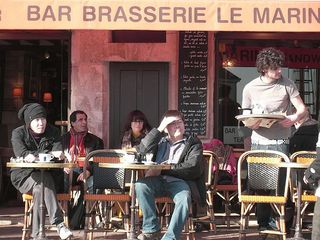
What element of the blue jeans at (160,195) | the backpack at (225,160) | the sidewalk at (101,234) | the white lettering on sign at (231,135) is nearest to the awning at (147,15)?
the blue jeans at (160,195)

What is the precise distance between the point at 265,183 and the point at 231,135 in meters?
2.84

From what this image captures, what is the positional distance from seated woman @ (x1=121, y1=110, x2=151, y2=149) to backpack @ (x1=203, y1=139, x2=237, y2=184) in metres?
0.87

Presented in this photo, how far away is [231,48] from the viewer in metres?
9.87

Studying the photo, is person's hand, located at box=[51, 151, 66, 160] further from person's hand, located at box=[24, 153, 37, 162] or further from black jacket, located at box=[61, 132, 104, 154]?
black jacket, located at box=[61, 132, 104, 154]

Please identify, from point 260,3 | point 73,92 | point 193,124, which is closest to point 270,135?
point 260,3

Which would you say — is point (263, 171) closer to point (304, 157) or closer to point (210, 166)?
point (304, 157)

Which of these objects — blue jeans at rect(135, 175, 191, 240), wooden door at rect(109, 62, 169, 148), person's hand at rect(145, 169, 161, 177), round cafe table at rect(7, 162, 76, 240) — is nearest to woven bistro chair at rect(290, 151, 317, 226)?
blue jeans at rect(135, 175, 191, 240)

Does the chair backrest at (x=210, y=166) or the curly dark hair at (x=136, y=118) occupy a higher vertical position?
the curly dark hair at (x=136, y=118)

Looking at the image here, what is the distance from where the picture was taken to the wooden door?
9719 mm

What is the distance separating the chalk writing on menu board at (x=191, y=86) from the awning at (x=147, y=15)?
2.01 m

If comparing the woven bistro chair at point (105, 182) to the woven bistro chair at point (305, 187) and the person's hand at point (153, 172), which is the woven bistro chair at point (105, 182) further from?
the woven bistro chair at point (305, 187)

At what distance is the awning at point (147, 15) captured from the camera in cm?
763

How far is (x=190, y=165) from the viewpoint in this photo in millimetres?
6965

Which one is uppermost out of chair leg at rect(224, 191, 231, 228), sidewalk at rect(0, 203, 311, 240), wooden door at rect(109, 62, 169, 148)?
wooden door at rect(109, 62, 169, 148)
